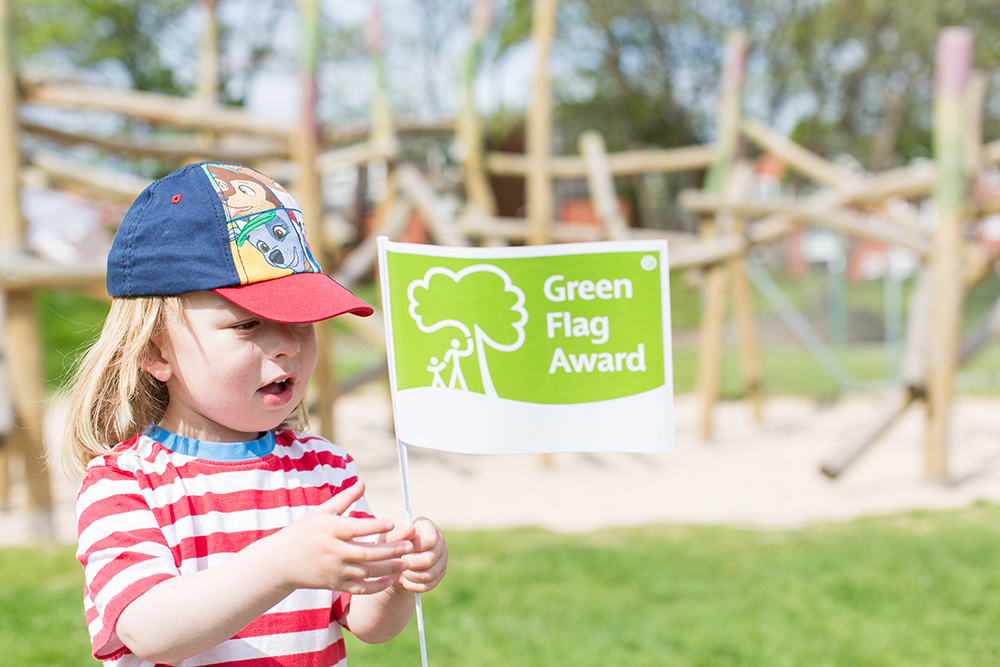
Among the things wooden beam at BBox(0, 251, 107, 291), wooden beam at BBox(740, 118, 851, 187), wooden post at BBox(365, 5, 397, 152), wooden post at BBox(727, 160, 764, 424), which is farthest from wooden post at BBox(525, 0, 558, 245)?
wooden beam at BBox(0, 251, 107, 291)

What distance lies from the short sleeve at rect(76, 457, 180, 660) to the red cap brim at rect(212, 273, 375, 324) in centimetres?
31

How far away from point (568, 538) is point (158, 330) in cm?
350

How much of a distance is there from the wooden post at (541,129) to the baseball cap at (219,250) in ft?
16.4

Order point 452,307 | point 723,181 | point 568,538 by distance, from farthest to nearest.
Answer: point 723,181
point 568,538
point 452,307

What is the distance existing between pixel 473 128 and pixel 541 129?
911 millimetres

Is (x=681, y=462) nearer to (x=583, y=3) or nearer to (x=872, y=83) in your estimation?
(x=583, y=3)

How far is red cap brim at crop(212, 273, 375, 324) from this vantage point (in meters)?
1.17

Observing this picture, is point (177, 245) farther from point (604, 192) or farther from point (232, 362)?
point (604, 192)

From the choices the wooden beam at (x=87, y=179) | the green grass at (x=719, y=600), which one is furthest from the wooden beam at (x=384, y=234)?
the green grass at (x=719, y=600)


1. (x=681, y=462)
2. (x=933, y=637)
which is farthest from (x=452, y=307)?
(x=681, y=462)

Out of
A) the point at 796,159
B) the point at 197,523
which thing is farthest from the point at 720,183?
the point at 197,523

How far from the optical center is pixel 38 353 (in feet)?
14.7

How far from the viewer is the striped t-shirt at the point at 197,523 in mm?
1112

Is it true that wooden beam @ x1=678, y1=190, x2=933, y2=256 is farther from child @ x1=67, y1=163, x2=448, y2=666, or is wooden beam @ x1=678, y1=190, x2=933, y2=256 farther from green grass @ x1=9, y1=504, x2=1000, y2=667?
child @ x1=67, y1=163, x2=448, y2=666
